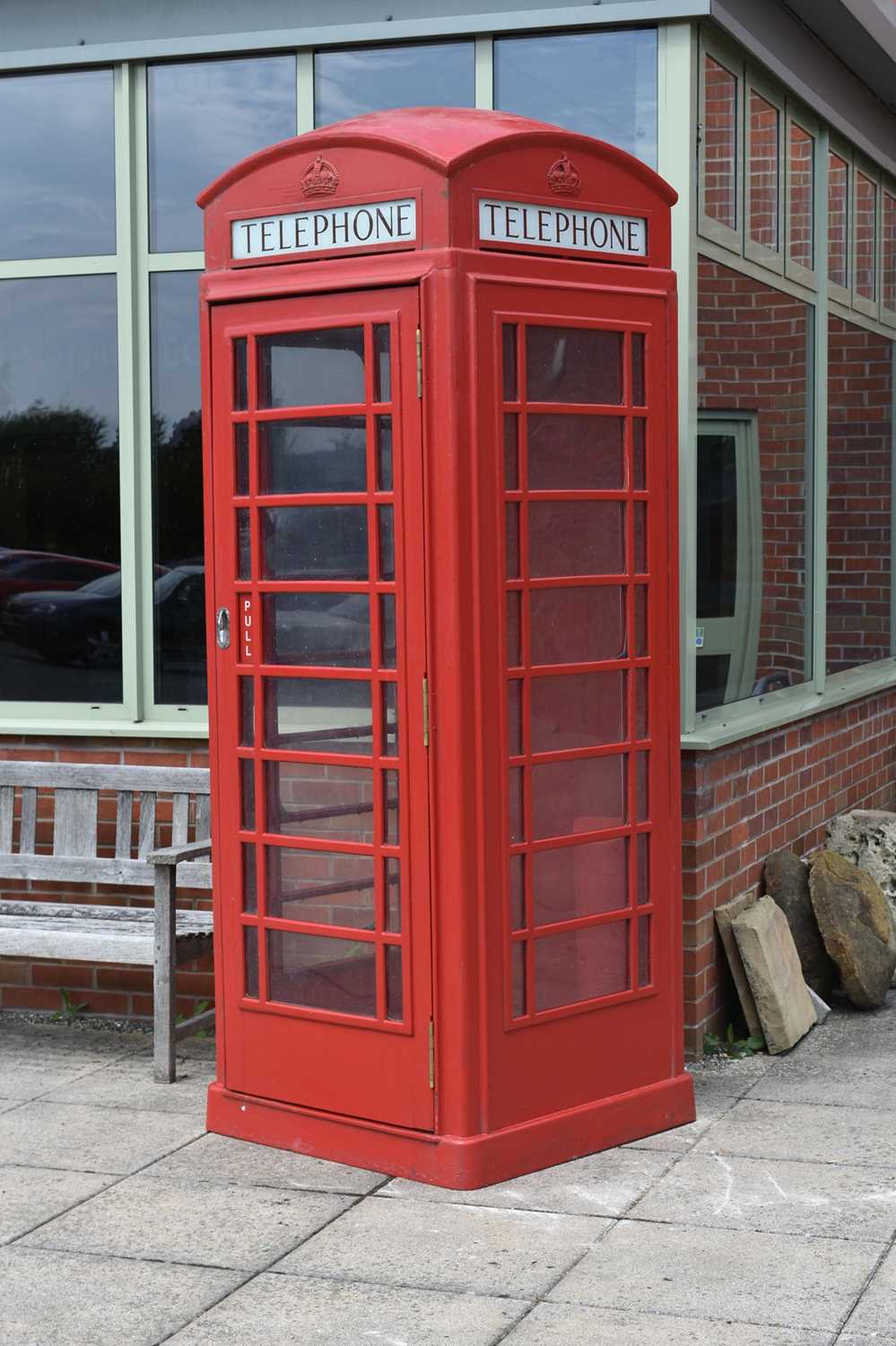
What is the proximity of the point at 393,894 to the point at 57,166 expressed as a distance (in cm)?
324

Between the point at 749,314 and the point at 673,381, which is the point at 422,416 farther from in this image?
the point at 749,314

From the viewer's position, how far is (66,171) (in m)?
6.54

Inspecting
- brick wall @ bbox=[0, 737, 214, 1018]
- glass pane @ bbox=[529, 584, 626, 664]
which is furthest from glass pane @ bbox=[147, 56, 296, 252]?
glass pane @ bbox=[529, 584, 626, 664]

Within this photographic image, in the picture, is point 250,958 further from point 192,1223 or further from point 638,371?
point 638,371

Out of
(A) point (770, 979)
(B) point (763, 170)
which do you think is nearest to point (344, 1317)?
(A) point (770, 979)

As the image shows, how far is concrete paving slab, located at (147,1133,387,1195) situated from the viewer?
486 centimetres

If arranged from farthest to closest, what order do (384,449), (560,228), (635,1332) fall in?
(560,228)
(384,449)
(635,1332)

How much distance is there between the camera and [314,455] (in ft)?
16.2

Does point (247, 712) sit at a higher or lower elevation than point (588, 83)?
lower

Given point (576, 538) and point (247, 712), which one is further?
point (247, 712)

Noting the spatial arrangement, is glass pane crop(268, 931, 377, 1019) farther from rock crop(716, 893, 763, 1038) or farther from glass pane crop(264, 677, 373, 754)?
rock crop(716, 893, 763, 1038)

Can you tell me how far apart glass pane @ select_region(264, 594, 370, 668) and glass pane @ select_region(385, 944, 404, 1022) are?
0.80 metres

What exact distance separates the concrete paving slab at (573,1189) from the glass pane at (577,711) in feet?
3.88

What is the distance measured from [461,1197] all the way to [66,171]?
3987mm
